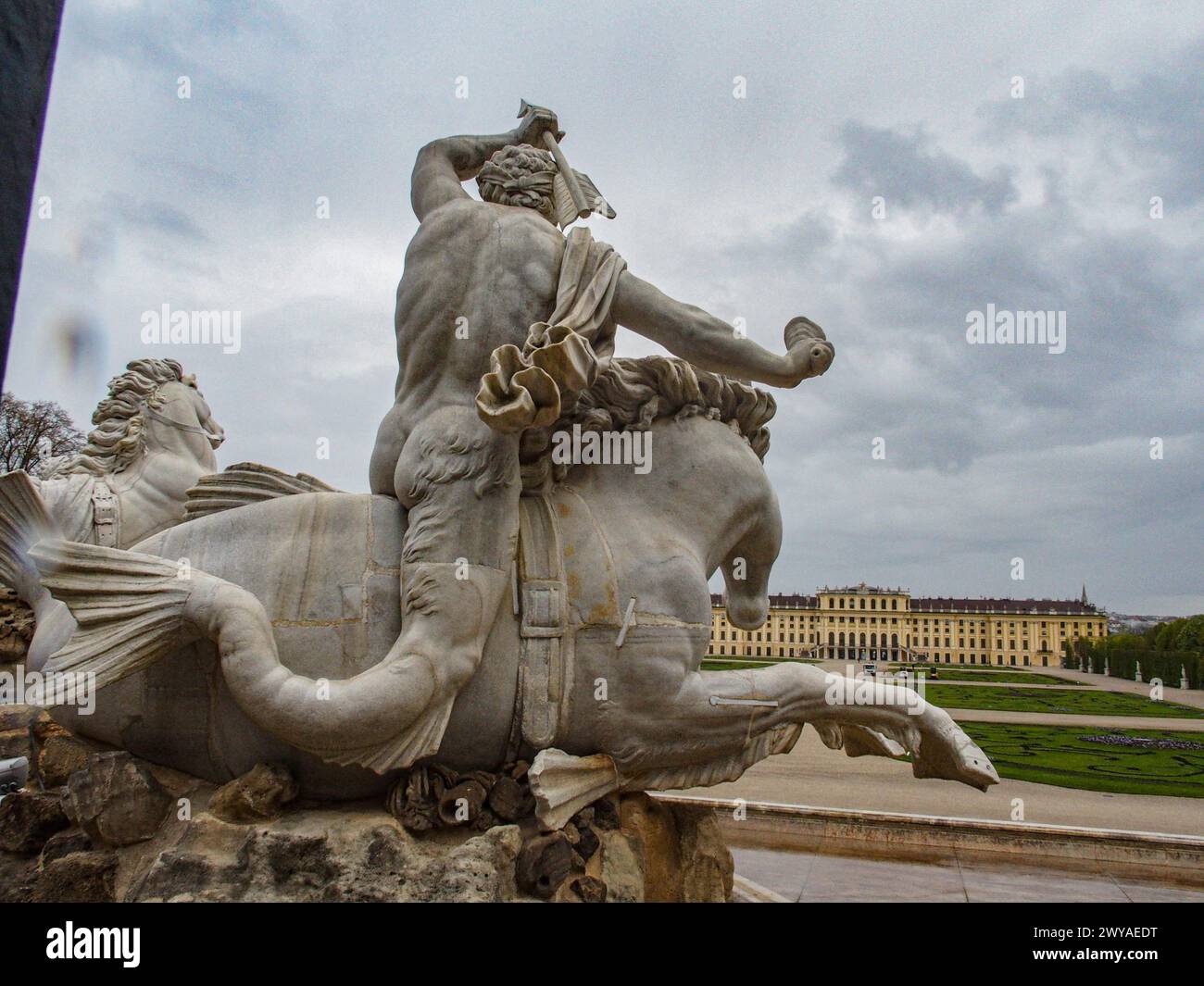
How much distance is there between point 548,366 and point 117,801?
2.22 metres

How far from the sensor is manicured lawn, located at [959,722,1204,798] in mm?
11023

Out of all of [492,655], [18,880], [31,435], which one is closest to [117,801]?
Result: [18,880]

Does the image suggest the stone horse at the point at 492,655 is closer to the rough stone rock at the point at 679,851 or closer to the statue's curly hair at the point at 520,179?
the rough stone rock at the point at 679,851

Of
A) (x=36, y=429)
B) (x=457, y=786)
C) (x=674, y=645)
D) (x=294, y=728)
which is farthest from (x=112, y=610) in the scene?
(x=36, y=429)

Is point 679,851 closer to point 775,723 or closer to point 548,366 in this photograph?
point 775,723

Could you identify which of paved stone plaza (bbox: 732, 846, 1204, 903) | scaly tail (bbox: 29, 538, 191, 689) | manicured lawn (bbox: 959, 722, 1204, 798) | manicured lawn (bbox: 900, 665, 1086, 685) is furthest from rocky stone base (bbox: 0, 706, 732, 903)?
manicured lawn (bbox: 900, 665, 1086, 685)

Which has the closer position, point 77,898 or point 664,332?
point 77,898

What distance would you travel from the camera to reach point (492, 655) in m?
3.47

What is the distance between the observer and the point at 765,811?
7137mm

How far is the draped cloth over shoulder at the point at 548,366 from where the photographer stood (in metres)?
3.21

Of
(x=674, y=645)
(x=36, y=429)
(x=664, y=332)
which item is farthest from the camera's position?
(x=36, y=429)

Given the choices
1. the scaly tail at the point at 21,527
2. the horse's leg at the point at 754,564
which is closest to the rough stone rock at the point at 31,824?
the scaly tail at the point at 21,527

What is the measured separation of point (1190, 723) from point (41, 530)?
23.6 m

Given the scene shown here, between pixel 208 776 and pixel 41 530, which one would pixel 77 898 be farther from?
pixel 41 530
